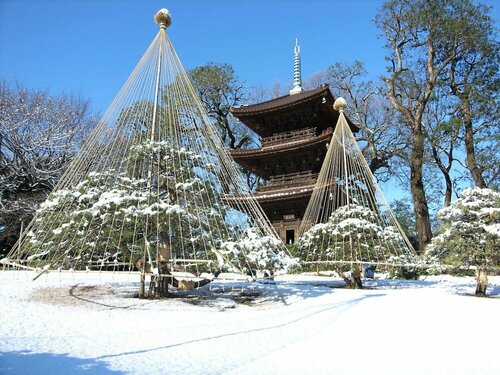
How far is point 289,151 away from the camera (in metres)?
17.1

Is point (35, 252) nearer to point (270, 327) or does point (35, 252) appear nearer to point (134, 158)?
point (134, 158)

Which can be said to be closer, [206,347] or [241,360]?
[241,360]

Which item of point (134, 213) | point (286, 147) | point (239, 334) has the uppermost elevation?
point (286, 147)

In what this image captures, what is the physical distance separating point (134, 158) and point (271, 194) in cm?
1018

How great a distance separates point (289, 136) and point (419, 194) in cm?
649

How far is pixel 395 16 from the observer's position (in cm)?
1794

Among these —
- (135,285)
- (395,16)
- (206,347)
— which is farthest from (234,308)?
(395,16)

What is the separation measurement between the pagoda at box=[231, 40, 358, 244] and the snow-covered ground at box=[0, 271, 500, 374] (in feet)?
29.4

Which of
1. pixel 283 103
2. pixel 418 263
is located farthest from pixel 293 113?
pixel 418 263

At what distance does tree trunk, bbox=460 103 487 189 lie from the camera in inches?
637

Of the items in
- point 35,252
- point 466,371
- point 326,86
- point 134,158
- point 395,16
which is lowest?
point 466,371

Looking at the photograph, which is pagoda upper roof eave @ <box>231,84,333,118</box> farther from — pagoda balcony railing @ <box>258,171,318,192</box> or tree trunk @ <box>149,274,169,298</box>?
tree trunk @ <box>149,274,169,298</box>

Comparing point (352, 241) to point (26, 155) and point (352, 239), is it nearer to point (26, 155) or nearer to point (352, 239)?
point (352, 239)

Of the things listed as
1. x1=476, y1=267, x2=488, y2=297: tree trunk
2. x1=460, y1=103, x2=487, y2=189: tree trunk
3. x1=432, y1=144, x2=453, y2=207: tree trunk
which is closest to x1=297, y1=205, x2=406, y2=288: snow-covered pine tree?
x1=476, y1=267, x2=488, y2=297: tree trunk
